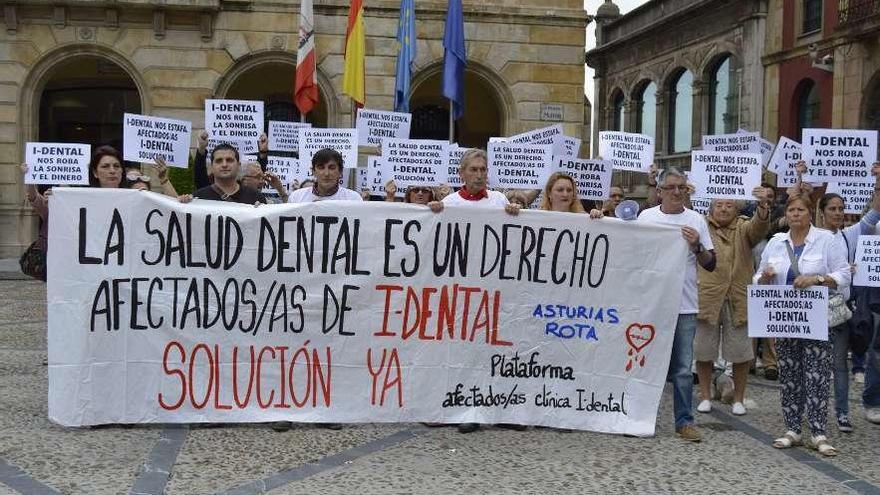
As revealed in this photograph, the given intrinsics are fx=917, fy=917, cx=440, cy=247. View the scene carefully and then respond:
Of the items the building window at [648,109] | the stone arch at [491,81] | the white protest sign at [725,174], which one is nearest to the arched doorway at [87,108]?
the stone arch at [491,81]

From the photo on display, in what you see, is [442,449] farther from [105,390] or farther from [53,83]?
[53,83]

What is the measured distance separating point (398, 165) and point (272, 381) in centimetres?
267

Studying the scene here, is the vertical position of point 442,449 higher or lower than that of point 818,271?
lower

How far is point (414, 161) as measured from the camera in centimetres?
774

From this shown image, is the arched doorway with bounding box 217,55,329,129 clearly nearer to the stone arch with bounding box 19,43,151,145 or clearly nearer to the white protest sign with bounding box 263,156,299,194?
the stone arch with bounding box 19,43,151,145

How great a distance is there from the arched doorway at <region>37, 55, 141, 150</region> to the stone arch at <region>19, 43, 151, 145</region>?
365 cm

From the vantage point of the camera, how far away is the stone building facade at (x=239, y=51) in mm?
16578

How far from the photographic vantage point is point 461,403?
5793 mm

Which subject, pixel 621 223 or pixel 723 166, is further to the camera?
pixel 723 166

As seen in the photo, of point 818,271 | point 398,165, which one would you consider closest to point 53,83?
point 398,165

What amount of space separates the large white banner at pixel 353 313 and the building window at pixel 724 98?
80.7ft

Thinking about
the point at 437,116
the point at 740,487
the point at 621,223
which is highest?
the point at 437,116

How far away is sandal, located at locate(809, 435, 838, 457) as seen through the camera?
216 inches

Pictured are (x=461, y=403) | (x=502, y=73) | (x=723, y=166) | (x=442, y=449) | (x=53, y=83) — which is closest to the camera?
(x=442, y=449)
